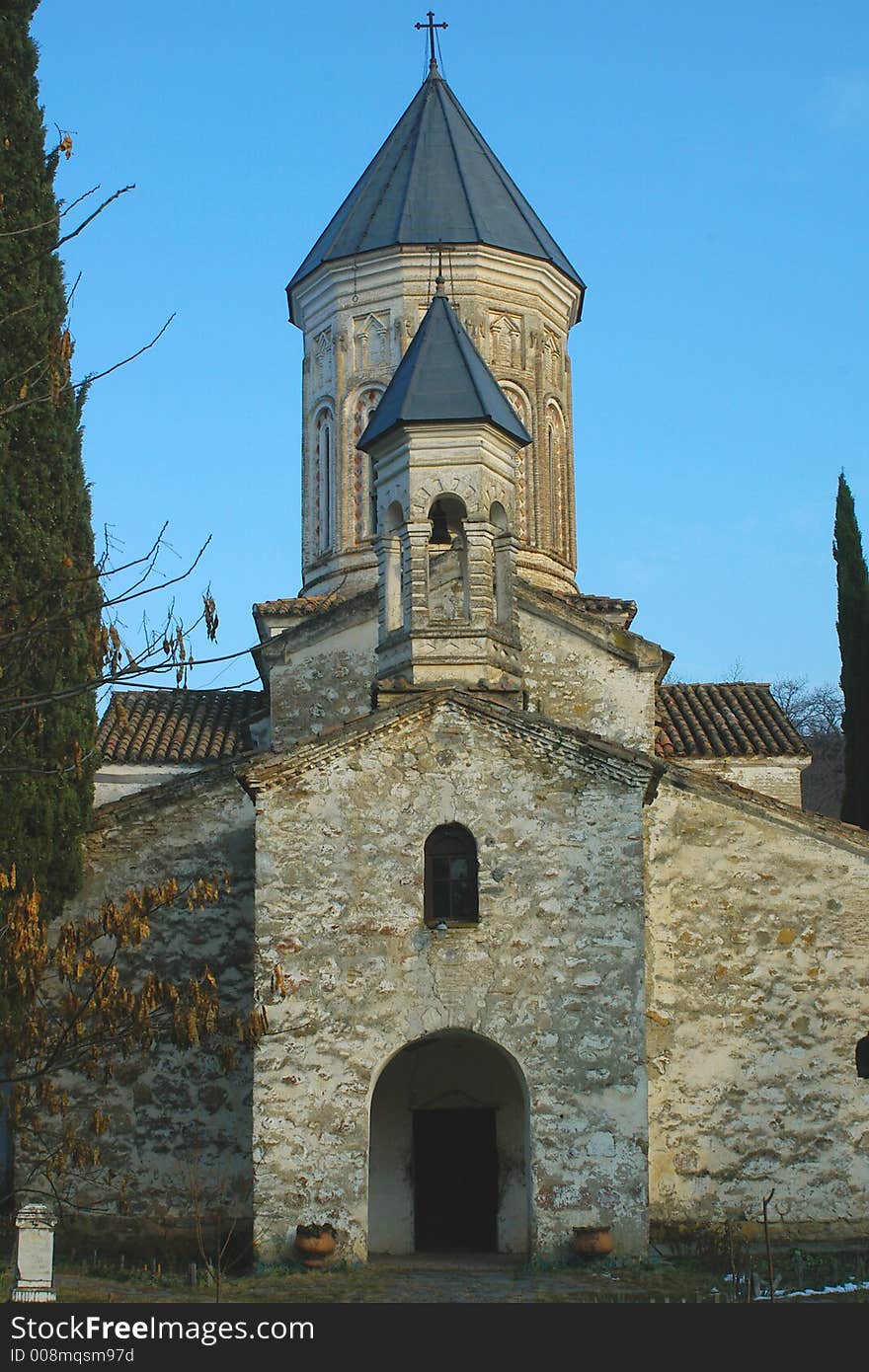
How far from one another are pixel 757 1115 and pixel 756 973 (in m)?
1.23

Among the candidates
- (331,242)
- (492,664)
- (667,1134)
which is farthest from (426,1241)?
(331,242)

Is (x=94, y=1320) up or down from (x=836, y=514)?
down

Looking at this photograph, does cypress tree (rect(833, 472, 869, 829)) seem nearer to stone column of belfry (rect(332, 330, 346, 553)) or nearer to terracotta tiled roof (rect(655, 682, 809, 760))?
terracotta tiled roof (rect(655, 682, 809, 760))

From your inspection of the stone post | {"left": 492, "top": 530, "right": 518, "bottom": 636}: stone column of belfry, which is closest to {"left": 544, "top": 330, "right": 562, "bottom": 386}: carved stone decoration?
{"left": 492, "top": 530, "right": 518, "bottom": 636}: stone column of belfry

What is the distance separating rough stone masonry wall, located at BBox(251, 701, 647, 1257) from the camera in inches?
505

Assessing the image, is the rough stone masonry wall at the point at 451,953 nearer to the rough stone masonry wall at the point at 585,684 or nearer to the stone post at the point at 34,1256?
the stone post at the point at 34,1256

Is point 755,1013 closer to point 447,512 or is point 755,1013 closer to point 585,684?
point 585,684

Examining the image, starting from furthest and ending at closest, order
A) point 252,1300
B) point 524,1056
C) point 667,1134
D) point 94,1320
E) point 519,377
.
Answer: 1. point 519,377
2. point 667,1134
3. point 524,1056
4. point 252,1300
5. point 94,1320

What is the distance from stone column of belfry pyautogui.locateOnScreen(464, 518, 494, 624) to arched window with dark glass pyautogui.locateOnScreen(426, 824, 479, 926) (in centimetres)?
213

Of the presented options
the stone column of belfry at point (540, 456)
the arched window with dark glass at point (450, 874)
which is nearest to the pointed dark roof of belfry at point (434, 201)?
the stone column of belfry at point (540, 456)

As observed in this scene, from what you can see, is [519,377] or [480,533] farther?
[519,377]

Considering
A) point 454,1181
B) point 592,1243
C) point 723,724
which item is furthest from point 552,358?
point 592,1243

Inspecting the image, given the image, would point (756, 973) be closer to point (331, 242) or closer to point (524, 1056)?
point (524, 1056)

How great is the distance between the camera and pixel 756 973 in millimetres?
14703
